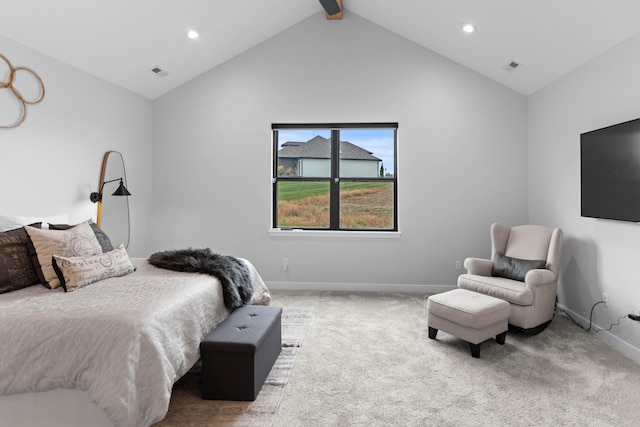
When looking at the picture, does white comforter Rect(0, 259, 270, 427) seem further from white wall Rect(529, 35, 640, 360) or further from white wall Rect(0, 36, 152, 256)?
white wall Rect(529, 35, 640, 360)

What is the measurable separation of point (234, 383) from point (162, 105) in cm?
402

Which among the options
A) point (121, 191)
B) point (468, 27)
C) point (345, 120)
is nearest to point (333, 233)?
point (345, 120)

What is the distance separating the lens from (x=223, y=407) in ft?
7.04

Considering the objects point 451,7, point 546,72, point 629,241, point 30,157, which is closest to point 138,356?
point 30,157

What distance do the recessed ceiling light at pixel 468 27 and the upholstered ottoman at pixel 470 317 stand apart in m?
2.61

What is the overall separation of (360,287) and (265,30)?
340cm

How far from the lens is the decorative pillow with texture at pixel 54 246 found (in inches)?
94.2

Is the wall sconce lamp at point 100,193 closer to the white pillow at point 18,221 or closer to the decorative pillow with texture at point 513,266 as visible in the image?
the white pillow at point 18,221

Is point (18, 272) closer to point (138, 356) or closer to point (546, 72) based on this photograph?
point (138, 356)

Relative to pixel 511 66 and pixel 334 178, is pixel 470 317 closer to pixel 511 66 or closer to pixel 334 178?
pixel 334 178

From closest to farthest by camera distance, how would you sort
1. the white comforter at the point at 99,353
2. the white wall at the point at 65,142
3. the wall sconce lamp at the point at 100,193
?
the white comforter at the point at 99,353 → the white wall at the point at 65,142 → the wall sconce lamp at the point at 100,193

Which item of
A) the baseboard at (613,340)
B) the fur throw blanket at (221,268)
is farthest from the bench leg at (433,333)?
the fur throw blanket at (221,268)

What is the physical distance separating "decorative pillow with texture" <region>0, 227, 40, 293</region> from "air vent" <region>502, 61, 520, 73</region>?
15.2 feet

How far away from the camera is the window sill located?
4746 mm
